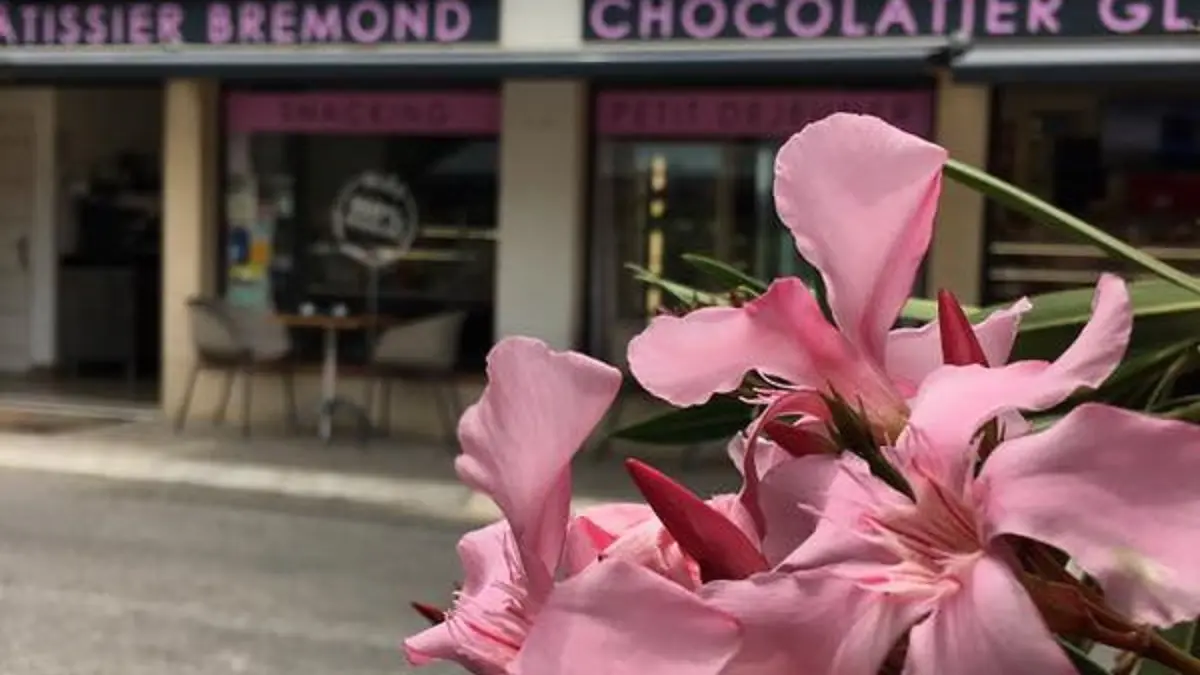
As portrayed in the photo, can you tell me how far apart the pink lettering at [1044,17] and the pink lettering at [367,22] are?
4349mm

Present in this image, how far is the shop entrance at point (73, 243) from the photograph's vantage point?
47.8 ft

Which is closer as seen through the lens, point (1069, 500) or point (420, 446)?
point (1069, 500)

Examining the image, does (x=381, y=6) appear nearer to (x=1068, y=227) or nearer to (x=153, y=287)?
(x=153, y=287)

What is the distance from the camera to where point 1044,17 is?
10.4 m

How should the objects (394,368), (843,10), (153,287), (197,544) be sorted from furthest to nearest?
(153,287) → (394,368) → (843,10) → (197,544)

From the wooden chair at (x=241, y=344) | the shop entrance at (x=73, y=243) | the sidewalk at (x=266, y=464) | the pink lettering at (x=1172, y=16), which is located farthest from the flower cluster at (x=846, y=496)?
the shop entrance at (x=73, y=243)

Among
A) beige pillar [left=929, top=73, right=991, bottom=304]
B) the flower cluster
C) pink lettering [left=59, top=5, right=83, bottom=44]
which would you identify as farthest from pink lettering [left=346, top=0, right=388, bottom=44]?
the flower cluster

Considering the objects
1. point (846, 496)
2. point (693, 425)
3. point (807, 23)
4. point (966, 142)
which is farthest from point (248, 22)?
point (846, 496)

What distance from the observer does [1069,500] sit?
650mm

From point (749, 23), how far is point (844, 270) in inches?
413

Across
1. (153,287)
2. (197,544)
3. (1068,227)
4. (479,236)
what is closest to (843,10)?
(479,236)

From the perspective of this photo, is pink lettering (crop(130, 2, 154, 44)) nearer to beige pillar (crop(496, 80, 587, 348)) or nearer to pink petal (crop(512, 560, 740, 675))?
beige pillar (crop(496, 80, 587, 348))

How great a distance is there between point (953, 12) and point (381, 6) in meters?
3.91

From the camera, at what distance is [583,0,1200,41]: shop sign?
1020 cm
